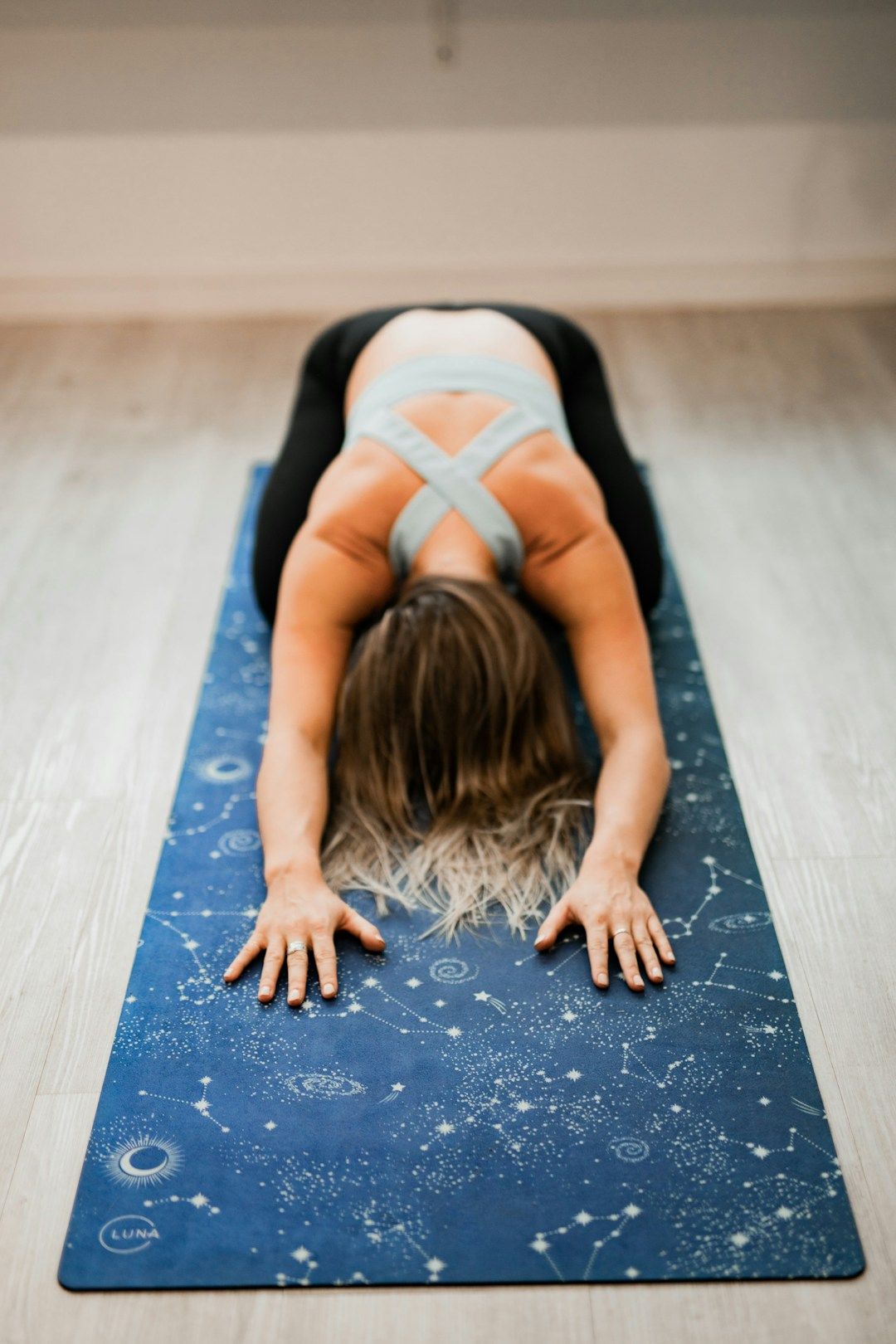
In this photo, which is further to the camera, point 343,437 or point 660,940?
point 343,437

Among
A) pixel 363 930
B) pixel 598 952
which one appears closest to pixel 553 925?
pixel 598 952

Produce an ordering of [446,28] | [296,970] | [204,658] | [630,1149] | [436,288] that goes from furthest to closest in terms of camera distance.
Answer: [436,288]
[446,28]
[204,658]
[296,970]
[630,1149]

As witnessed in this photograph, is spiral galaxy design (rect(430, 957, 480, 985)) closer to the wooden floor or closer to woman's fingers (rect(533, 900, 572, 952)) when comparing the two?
woman's fingers (rect(533, 900, 572, 952))

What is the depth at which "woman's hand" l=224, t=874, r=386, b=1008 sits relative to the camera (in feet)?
5.49

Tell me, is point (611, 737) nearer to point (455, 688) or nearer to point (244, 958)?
point (455, 688)

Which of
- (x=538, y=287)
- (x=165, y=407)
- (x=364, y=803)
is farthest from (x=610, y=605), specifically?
(x=538, y=287)

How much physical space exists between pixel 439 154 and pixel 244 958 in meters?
2.62

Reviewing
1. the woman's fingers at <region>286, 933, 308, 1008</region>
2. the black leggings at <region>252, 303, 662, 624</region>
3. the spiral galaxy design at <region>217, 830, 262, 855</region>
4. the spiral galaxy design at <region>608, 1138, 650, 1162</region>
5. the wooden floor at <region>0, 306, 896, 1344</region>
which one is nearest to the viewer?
the wooden floor at <region>0, 306, 896, 1344</region>

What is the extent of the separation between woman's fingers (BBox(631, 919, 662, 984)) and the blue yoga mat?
3 centimetres

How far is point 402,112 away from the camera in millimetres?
3480

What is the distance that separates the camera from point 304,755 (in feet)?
6.30

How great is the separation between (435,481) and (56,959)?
93cm

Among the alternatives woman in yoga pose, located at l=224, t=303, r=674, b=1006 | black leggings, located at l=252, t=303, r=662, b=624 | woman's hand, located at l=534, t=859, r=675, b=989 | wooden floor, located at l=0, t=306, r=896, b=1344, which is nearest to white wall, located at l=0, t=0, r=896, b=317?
wooden floor, located at l=0, t=306, r=896, b=1344

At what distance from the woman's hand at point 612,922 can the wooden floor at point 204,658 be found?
20 centimetres
